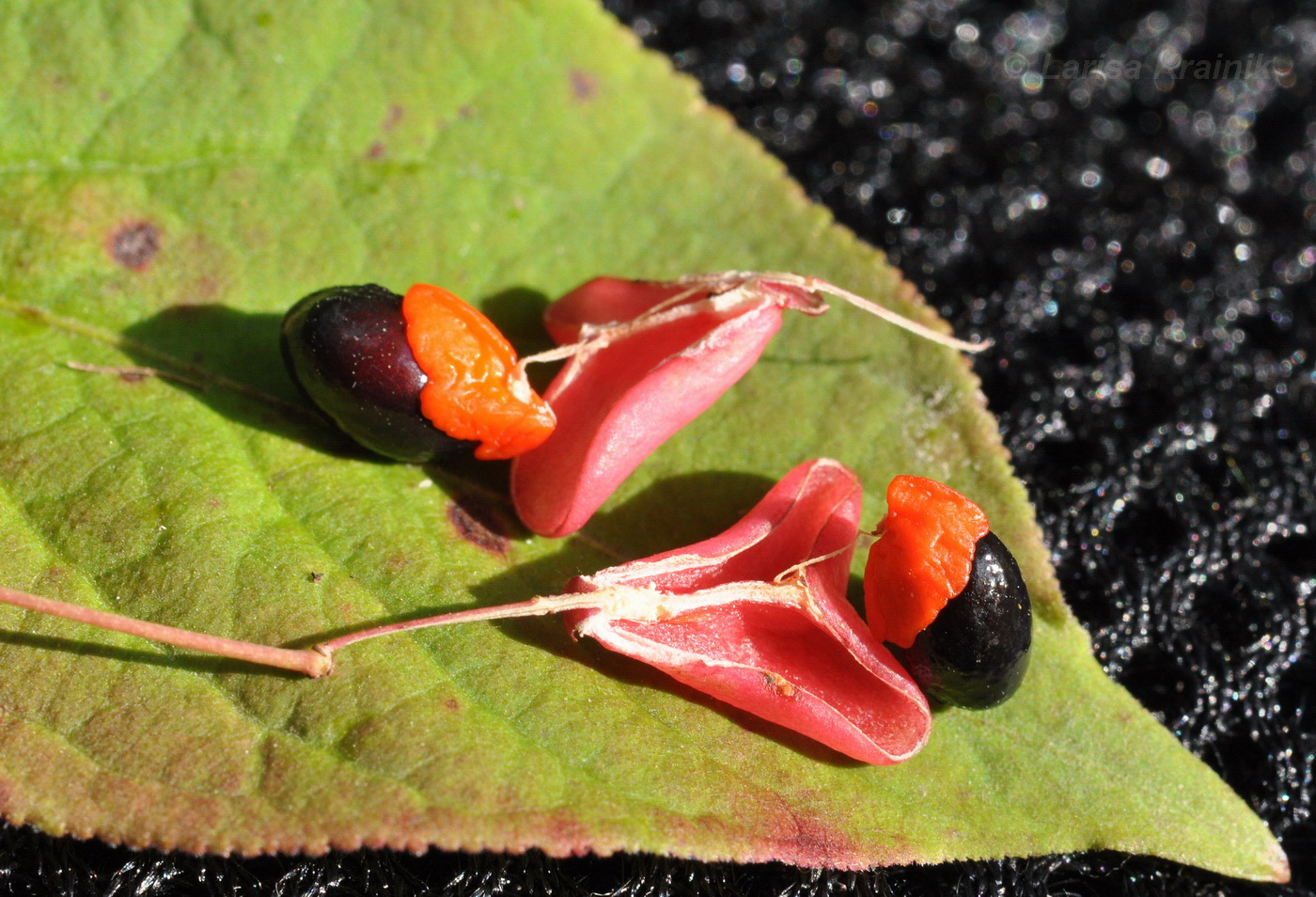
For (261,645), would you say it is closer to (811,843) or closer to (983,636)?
(811,843)

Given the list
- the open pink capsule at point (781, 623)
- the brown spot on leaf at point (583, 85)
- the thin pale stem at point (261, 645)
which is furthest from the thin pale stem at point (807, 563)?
the brown spot on leaf at point (583, 85)

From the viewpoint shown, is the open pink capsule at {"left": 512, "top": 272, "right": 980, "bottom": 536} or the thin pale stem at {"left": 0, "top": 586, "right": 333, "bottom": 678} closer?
the thin pale stem at {"left": 0, "top": 586, "right": 333, "bottom": 678}

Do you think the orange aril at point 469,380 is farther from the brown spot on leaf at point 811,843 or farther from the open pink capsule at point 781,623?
the brown spot on leaf at point 811,843

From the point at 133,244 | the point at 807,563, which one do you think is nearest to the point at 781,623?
the point at 807,563

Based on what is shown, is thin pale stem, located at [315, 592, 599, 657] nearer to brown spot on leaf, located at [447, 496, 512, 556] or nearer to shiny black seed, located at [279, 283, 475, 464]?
brown spot on leaf, located at [447, 496, 512, 556]

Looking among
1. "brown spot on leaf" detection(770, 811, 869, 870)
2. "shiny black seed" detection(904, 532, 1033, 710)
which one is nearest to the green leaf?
"brown spot on leaf" detection(770, 811, 869, 870)

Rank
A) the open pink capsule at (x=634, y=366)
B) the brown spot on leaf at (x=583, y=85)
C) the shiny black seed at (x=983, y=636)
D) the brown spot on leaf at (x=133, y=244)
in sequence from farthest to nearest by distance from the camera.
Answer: the brown spot on leaf at (x=583, y=85)
the brown spot on leaf at (x=133, y=244)
the open pink capsule at (x=634, y=366)
the shiny black seed at (x=983, y=636)

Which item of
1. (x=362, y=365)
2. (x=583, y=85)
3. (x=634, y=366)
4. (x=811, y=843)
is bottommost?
(x=811, y=843)
